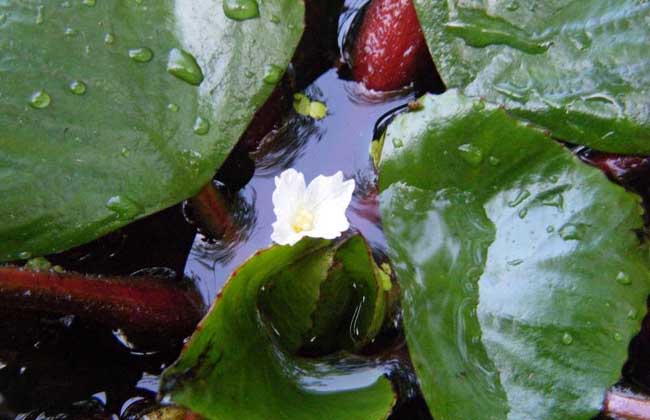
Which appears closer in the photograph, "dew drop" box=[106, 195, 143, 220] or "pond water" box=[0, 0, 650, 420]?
"dew drop" box=[106, 195, 143, 220]

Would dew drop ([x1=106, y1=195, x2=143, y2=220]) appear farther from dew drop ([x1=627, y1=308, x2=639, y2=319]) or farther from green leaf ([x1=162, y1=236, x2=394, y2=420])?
dew drop ([x1=627, y1=308, x2=639, y2=319])

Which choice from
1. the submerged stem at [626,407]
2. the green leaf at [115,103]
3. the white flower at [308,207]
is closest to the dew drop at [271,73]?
the green leaf at [115,103]

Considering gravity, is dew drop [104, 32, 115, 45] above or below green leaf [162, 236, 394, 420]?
above

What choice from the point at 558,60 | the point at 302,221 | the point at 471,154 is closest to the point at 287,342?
the point at 302,221

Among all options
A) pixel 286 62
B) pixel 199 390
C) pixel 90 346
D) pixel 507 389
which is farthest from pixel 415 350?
pixel 90 346

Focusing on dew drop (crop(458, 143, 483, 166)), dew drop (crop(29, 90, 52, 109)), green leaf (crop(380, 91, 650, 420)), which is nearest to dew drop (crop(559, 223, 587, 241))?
green leaf (crop(380, 91, 650, 420))
